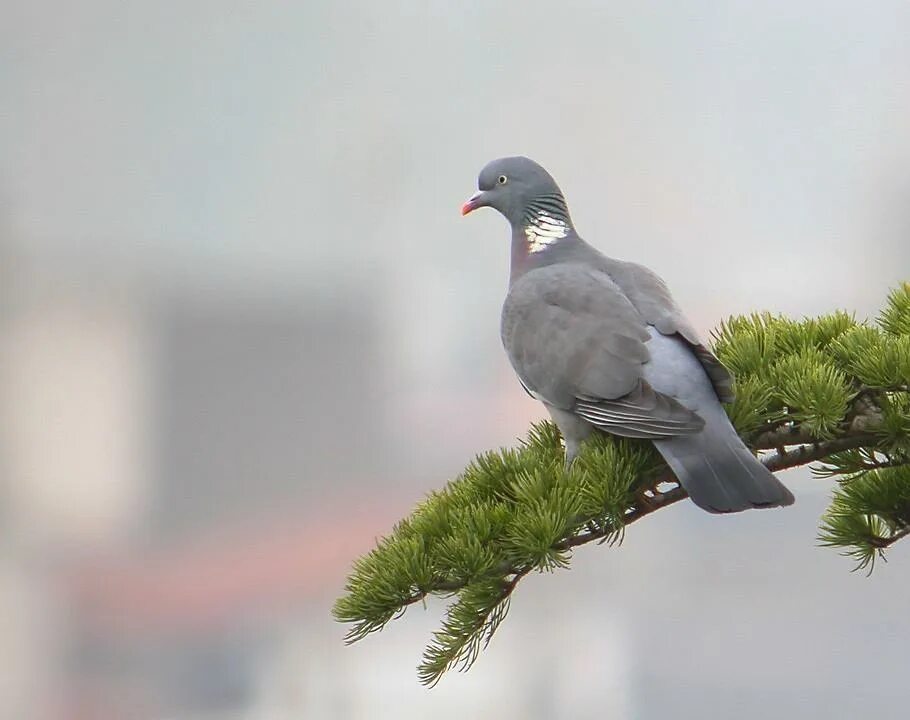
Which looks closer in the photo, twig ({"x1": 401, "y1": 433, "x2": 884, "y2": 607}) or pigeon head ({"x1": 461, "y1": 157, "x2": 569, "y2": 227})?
twig ({"x1": 401, "y1": 433, "x2": 884, "y2": 607})

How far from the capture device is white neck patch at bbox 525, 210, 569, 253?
52.2 inches

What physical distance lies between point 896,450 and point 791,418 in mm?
85

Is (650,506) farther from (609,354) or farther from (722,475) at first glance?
(609,354)

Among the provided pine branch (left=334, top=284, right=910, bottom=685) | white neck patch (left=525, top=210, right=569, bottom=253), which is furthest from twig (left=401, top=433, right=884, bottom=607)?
white neck patch (left=525, top=210, right=569, bottom=253)

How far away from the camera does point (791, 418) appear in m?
0.93

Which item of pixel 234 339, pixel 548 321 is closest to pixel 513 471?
pixel 548 321

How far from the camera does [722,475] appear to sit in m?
0.91

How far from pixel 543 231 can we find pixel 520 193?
0.06 m

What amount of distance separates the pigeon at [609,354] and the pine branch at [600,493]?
0.10 ft

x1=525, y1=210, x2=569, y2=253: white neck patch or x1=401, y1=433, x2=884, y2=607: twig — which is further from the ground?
x1=525, y1=210, x2=569, y2=253: white neck patch

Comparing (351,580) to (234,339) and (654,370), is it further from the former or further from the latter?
(234,339)

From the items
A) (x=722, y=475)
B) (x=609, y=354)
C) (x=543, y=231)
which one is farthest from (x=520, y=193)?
(x=722, y=475)

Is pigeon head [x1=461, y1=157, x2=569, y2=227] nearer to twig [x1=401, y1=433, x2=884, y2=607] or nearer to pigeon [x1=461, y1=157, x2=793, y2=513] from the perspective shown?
pigeon [x1=461, y1=157, x2=793, y2=513]

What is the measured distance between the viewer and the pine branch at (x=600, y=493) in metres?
0.86
